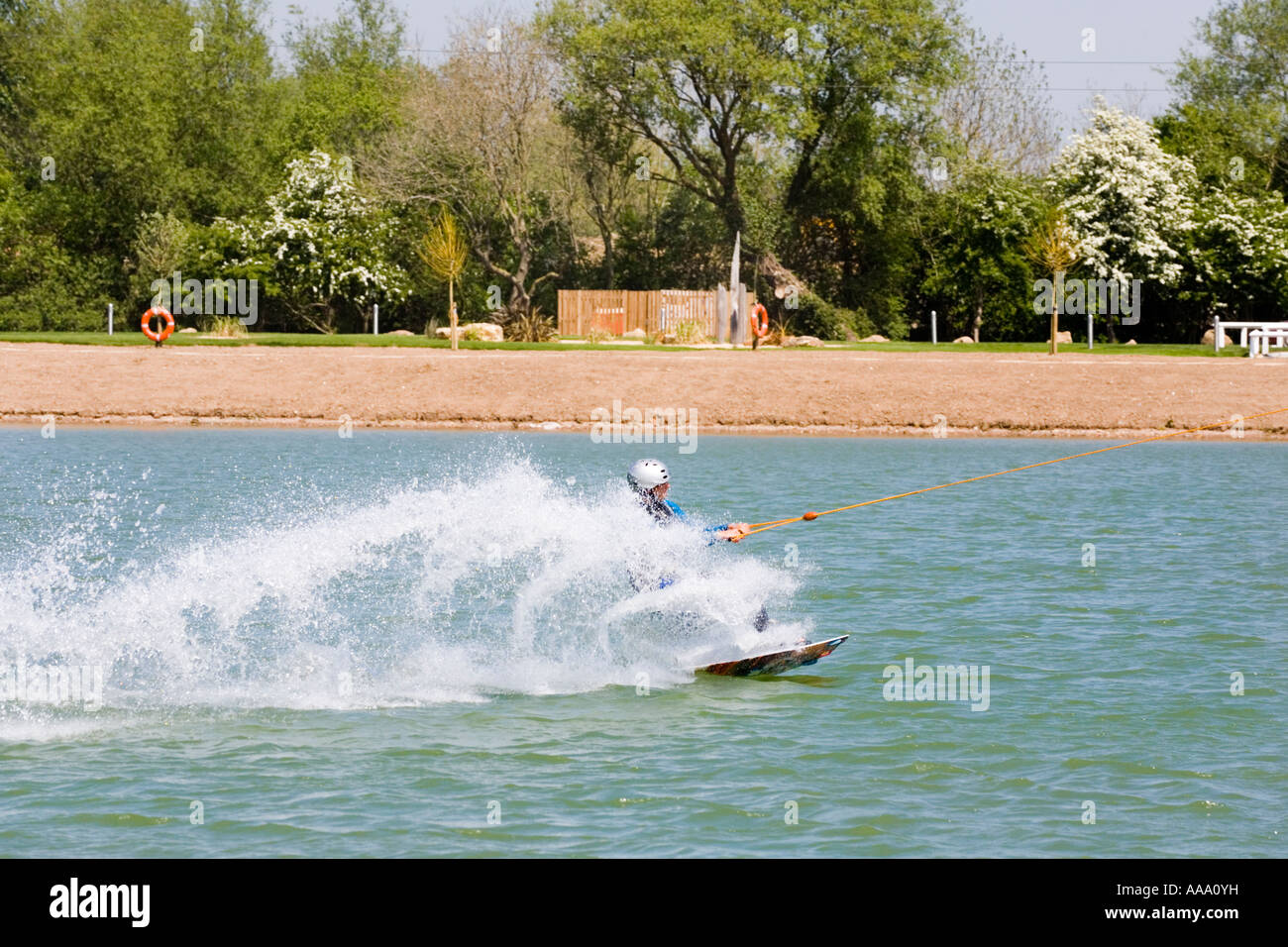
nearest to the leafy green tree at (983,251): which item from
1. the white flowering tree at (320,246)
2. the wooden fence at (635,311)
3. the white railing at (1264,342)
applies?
the wooden fence at (635,311)

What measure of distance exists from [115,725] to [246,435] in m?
21.8

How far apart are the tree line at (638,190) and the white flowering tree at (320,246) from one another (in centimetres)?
9

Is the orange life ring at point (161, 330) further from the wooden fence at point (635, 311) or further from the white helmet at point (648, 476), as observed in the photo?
the white helmet at point (648, 476)

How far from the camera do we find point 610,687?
1223 cm

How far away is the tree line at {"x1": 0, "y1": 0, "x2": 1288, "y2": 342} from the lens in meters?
51.8

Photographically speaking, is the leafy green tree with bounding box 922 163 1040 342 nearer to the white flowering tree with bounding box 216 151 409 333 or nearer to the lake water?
the white flowering tree with bounding box 216 151 409 333

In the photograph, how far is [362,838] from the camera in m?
8.78

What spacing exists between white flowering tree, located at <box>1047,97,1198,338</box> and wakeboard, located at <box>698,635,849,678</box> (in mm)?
39194

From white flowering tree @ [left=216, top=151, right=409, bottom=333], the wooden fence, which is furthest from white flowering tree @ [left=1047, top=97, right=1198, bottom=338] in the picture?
white flowering tree @ [left=216, top=151, right=409, bottom=333]

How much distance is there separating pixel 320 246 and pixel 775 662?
4301 cm

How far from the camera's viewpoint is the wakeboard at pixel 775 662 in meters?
12.4

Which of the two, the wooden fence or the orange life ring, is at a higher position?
the wooden fence
